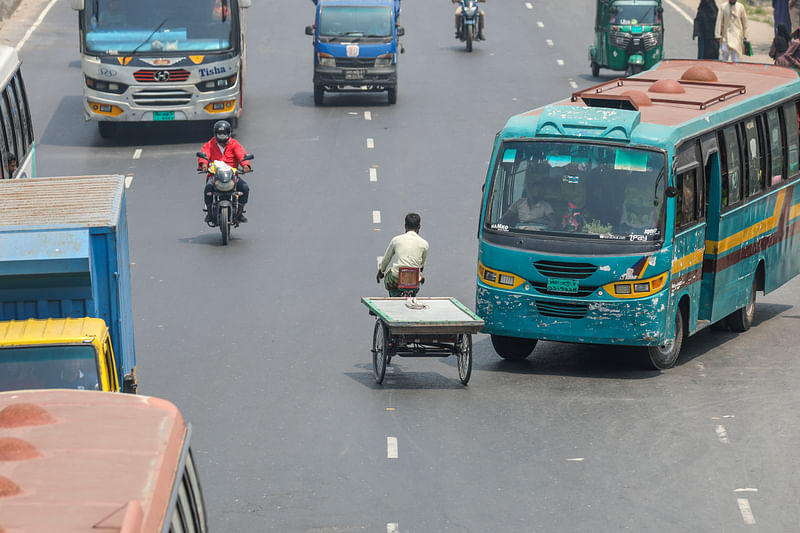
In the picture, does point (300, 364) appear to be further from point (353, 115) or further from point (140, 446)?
point (353, 115)

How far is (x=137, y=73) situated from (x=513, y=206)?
14.3 meters

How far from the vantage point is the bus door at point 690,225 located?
15844mm

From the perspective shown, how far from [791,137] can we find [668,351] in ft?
15.4

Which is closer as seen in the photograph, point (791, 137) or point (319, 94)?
point (791, 137)

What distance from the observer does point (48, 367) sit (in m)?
10.6

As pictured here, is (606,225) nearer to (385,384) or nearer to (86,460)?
(385,384)

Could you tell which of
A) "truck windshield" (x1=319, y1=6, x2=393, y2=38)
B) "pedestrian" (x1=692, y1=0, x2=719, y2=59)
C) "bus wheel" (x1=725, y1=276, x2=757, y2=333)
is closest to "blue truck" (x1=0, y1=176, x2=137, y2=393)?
"bus wheel" (x1=725, y1=276, x2=757, y2=333)

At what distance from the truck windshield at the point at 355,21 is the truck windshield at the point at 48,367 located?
74.8ft

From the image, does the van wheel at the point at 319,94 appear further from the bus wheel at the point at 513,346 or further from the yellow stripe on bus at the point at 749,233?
the bus wheel at the point at 513,346

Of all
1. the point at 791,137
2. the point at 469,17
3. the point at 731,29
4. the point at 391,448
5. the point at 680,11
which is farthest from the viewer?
the point at 680,11

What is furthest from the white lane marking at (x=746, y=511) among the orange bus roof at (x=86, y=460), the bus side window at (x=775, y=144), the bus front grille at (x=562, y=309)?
the bus side window at (x=775, y=144)

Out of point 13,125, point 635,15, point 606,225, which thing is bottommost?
point 635,15

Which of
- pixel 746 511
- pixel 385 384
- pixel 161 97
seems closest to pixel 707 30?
pixel 161 97

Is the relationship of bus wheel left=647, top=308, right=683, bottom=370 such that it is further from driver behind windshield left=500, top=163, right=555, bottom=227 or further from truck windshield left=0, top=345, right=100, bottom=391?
truck windshield left=0, top=345, right=100, bottom=391
